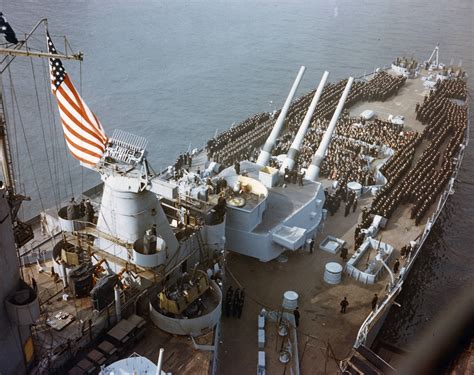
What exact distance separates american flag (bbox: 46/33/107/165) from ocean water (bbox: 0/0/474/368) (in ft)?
3.82

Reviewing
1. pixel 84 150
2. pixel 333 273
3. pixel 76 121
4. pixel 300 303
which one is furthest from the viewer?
pixel 333 273

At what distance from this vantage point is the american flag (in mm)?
11578

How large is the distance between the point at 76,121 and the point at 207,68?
127ft

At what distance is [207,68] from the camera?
49.2 metres

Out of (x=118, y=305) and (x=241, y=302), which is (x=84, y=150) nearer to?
(x=118, y=305)

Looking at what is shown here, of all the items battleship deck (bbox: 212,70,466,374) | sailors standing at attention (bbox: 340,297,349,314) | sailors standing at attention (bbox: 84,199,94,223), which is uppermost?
sailors standing at attention (bbox: 84,199,94,223)

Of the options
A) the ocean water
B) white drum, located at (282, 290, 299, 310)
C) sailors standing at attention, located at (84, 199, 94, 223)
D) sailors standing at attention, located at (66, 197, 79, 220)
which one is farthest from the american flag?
white drum, located at (282, 290, 299, 310)

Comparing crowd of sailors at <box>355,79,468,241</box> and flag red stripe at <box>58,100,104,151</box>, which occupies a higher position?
flag red stripe at <box>58,100,104,151</box>

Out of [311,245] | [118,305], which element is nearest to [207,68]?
[311,245]

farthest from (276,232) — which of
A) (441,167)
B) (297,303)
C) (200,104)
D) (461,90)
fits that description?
(461,90)

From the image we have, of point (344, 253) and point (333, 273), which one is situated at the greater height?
point (333, 273)

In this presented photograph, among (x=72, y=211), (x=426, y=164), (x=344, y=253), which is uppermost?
(x=72, y=211)

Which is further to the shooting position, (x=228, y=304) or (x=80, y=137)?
(x=228, y=304)

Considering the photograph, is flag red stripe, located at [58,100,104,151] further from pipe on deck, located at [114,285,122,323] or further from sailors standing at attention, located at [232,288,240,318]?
sailors standing at attention, located at [232,288,240,318]
